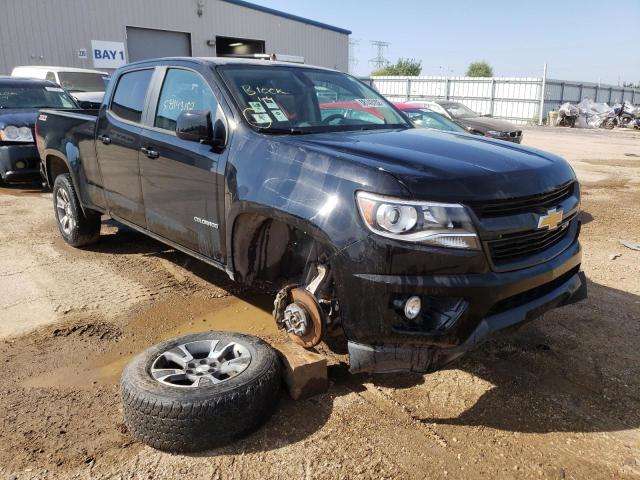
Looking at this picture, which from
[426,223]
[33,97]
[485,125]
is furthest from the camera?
[485,125]

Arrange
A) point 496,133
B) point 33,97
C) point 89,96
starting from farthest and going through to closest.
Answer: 1. point 89,96
2. point 496,133
3. point 33,97

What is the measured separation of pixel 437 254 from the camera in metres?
2.45

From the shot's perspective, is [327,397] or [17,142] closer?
[327,397]

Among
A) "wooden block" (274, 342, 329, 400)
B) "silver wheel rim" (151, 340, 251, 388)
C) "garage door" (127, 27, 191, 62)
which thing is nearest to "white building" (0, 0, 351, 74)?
"garage door" (127, 27, 191, 62)

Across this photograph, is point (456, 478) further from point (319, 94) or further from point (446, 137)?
point (319, 94)

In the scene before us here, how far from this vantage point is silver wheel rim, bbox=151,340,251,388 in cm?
279

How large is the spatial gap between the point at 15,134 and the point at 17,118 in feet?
0.98

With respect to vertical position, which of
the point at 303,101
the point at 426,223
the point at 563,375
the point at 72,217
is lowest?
the point at 563,375

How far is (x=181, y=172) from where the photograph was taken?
371cm

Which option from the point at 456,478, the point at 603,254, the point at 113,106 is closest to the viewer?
the point at 456,478

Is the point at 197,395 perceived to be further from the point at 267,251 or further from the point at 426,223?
the point at 426,223

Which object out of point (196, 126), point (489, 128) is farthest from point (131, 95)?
point (489, 128)

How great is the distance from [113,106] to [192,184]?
1.67 meters

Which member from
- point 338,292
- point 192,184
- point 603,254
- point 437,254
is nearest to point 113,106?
point 192,184
